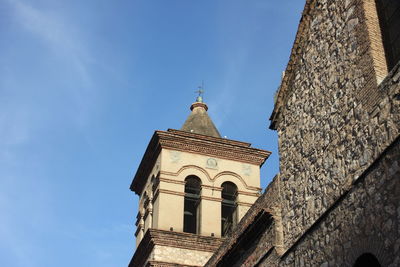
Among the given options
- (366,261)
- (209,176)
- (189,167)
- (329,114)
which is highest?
(189,167)

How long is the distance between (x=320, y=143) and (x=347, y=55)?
4.65ft

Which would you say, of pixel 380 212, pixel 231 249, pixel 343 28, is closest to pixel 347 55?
pixel 343 28

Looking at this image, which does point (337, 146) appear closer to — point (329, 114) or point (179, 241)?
point (329, 114)

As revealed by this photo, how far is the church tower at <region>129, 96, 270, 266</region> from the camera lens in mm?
21906

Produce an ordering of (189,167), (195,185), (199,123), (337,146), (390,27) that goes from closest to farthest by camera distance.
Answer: (390,27), (337,146), (189,167), (195,185), (199,123)

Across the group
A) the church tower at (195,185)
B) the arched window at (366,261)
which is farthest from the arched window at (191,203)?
the arched window at (366,261)

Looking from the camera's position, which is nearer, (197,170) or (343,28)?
(343,28)

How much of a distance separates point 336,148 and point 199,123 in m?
16.0

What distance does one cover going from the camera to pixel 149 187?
24172 mm

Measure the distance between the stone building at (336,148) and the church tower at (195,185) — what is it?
871cm

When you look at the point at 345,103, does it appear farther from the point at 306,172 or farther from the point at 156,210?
the point at 156,210

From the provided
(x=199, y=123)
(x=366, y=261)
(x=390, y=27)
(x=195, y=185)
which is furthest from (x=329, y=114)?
(x=199, y=123)

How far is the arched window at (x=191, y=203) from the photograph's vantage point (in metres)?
23.2

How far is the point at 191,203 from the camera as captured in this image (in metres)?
23.6
